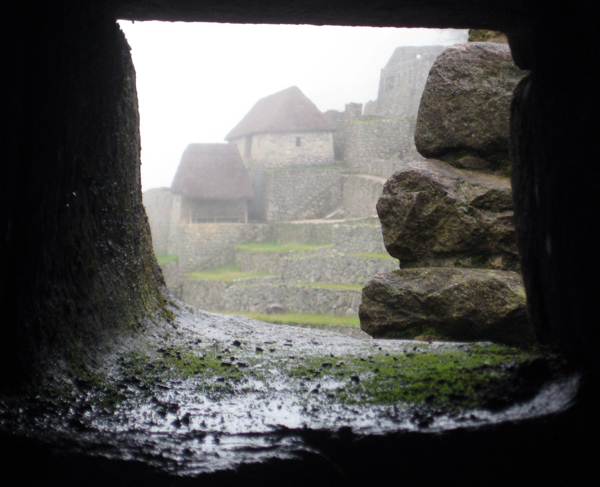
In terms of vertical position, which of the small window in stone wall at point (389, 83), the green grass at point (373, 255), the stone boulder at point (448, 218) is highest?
the small window in stone wall at point (389, 83)

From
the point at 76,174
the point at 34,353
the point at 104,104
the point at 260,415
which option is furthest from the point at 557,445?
the point at 104,104

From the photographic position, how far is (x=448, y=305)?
2961 millimetres

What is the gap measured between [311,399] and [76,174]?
4.03ft

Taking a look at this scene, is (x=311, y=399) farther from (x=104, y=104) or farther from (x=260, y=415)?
(x=104, y=104)

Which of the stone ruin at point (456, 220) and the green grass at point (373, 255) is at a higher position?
the stone ruin at point (456, 220)

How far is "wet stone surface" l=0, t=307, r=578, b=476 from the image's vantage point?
5.07 feet

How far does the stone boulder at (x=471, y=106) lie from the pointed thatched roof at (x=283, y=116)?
26594mm

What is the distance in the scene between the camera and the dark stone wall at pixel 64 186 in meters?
1.75

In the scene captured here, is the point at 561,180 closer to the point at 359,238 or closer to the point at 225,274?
the point at 359,238

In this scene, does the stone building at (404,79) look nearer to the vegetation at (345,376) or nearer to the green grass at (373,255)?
the green grass at (373,255)

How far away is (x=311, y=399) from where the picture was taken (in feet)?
5.89

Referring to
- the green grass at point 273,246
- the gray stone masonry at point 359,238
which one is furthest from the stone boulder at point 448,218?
the green grass at point 273,246

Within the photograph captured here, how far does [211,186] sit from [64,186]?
83.6ft

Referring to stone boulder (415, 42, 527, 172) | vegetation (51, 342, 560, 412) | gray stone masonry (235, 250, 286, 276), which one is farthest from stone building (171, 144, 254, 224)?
vegetation (51, 342, 560, 412)
